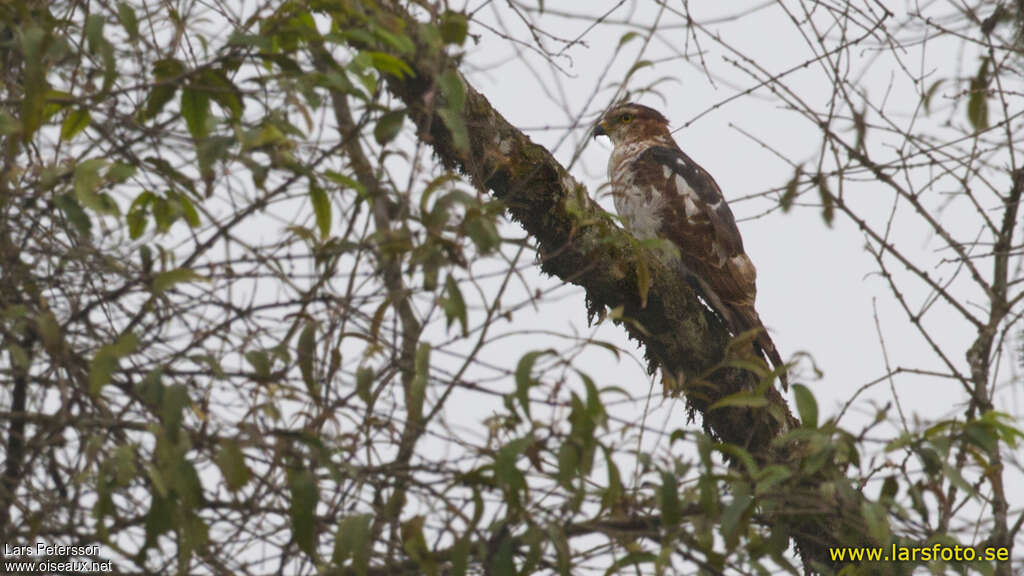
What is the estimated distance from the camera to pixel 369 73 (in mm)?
2441

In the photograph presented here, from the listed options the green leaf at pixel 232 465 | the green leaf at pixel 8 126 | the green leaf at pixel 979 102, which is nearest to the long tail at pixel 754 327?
the green leaf at pixel 979 102

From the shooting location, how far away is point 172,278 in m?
2.26

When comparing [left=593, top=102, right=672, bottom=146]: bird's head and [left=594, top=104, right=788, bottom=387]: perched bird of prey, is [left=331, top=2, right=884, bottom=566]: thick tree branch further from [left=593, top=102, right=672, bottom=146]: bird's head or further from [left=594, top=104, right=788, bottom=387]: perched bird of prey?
[left=593, top=102, right=672, bottom=146]: bird's head

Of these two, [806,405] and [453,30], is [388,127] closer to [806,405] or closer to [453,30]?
[453,30]

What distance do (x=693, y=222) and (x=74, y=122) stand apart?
3.42 m

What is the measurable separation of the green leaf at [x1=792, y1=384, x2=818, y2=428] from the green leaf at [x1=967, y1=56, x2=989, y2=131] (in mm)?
1865

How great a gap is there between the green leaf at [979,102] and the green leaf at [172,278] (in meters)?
3.01

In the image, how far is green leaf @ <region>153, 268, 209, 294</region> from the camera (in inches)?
88.7

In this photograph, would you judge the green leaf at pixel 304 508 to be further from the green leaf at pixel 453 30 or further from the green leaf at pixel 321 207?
the green leaf at pixel 453 30

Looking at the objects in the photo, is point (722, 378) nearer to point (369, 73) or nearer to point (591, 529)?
point (591, 529)

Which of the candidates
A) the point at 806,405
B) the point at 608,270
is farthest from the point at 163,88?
the point at 608,270

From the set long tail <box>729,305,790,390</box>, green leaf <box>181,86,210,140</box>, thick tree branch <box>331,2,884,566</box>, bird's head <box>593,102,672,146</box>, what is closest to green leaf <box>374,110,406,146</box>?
green leaf <box>181,86,210,140</box>

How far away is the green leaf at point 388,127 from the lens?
7.92 ft

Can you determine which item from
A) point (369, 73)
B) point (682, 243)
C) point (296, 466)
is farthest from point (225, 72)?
point (682, 243)
